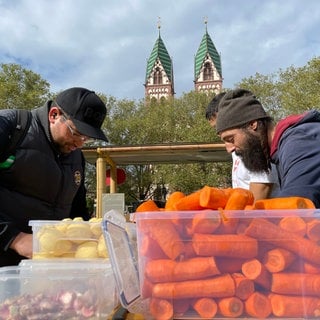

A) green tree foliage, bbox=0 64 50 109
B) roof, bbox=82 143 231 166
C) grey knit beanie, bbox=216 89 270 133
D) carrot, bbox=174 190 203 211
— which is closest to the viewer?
carrot, bbox=174 190 203 211

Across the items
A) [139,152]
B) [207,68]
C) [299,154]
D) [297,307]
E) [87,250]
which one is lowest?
[297,307]

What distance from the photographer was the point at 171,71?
67.9 metres

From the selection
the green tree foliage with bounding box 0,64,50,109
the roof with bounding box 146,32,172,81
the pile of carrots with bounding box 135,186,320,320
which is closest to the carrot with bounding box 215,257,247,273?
the pile of carrots with bounding box 135,186,320,320

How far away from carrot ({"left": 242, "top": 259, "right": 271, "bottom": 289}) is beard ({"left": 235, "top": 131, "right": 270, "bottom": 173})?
926mm

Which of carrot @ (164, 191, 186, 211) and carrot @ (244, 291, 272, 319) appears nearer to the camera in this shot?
carrot @ (244, 291, 272, 319)

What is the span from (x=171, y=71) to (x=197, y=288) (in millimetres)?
68501

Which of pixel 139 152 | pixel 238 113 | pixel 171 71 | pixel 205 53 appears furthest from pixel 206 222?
pixel 171 71

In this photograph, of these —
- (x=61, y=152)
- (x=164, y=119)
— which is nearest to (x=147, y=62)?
(x=164, y=119)

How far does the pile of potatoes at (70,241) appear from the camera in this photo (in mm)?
1242

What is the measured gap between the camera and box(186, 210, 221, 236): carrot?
89cm

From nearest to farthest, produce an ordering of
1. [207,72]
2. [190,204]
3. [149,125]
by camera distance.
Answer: [190,204] → [149,125] → [207,72]

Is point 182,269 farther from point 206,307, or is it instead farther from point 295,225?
point 295,225

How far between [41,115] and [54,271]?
1308 millimetres

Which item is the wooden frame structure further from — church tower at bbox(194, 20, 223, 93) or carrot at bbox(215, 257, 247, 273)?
church tower at bbox(194, 20, 223, 93)
